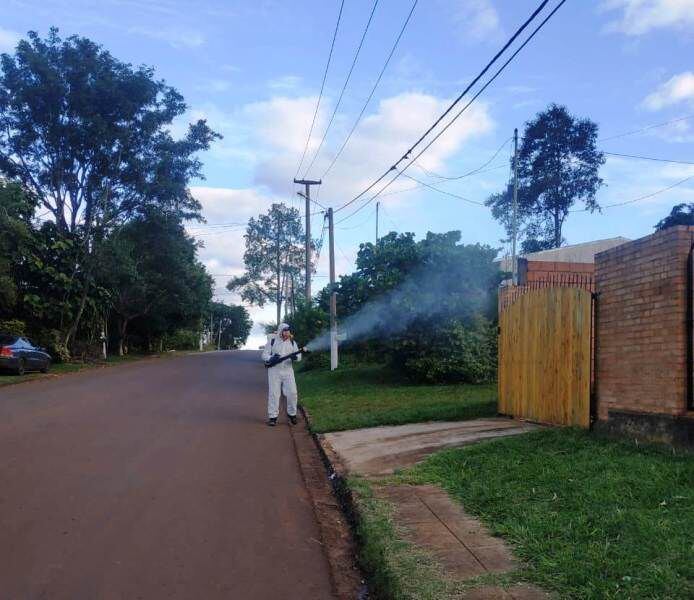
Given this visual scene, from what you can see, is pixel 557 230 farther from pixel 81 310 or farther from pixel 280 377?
pixel 280 377

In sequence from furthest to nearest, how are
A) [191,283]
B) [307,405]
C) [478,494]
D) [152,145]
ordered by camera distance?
[191,283] → [152,145] → [307,405] → [478,494]

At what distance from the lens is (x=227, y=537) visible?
5324 mm

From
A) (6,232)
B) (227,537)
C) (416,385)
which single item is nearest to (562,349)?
(227,537)

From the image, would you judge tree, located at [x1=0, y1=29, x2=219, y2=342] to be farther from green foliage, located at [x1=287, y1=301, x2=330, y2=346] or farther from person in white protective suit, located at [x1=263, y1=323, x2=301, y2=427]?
person in white protective suit, located at [x1=263, y1=323, x2=301, y2=427]

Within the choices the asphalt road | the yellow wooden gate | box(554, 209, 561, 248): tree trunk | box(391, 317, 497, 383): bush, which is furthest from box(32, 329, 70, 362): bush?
box(554, 209, 561, 248): tree trunk

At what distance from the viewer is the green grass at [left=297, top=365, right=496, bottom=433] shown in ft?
36.6

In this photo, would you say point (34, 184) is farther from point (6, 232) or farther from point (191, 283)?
point (191, 283)

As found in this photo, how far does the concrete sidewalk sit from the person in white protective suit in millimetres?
1512

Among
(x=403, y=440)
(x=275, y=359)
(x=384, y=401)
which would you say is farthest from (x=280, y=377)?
(x=403, y=440)

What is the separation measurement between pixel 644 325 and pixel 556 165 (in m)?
38.3

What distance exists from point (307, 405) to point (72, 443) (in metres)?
6.15

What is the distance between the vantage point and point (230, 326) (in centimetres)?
12512

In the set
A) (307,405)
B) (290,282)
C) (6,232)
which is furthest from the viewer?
(290,282)

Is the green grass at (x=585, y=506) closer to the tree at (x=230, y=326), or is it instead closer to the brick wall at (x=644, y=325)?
the brick wall at (x=644, y=325)
